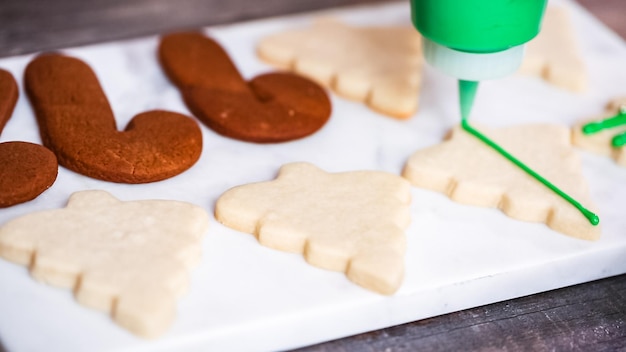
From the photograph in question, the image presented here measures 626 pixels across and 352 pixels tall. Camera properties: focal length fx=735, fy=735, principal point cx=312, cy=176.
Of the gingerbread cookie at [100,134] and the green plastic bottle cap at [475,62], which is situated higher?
the green plastic bottle cap at [475,62]

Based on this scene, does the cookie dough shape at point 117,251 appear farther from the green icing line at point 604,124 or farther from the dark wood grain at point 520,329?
the green icing line at point 604,124

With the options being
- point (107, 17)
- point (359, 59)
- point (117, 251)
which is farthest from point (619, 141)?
point (107, 17)

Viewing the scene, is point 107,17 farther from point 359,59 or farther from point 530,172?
point 530,172

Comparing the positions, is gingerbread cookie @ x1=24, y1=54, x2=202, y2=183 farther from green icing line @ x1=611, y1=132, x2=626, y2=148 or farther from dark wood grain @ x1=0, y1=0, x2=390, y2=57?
green icing line @ x1=611, y1=132, x2=626, y2=148

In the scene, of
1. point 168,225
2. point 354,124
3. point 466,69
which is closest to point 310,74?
point 354,124

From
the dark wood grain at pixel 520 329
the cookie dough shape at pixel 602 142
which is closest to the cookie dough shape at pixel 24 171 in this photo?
the dark wood grain at pixel 520 329

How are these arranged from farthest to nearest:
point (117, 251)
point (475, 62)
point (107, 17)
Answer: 1. point (107, 17)
2. point (475, 62)
3. point (117, 251)

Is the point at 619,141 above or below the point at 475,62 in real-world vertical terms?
below
